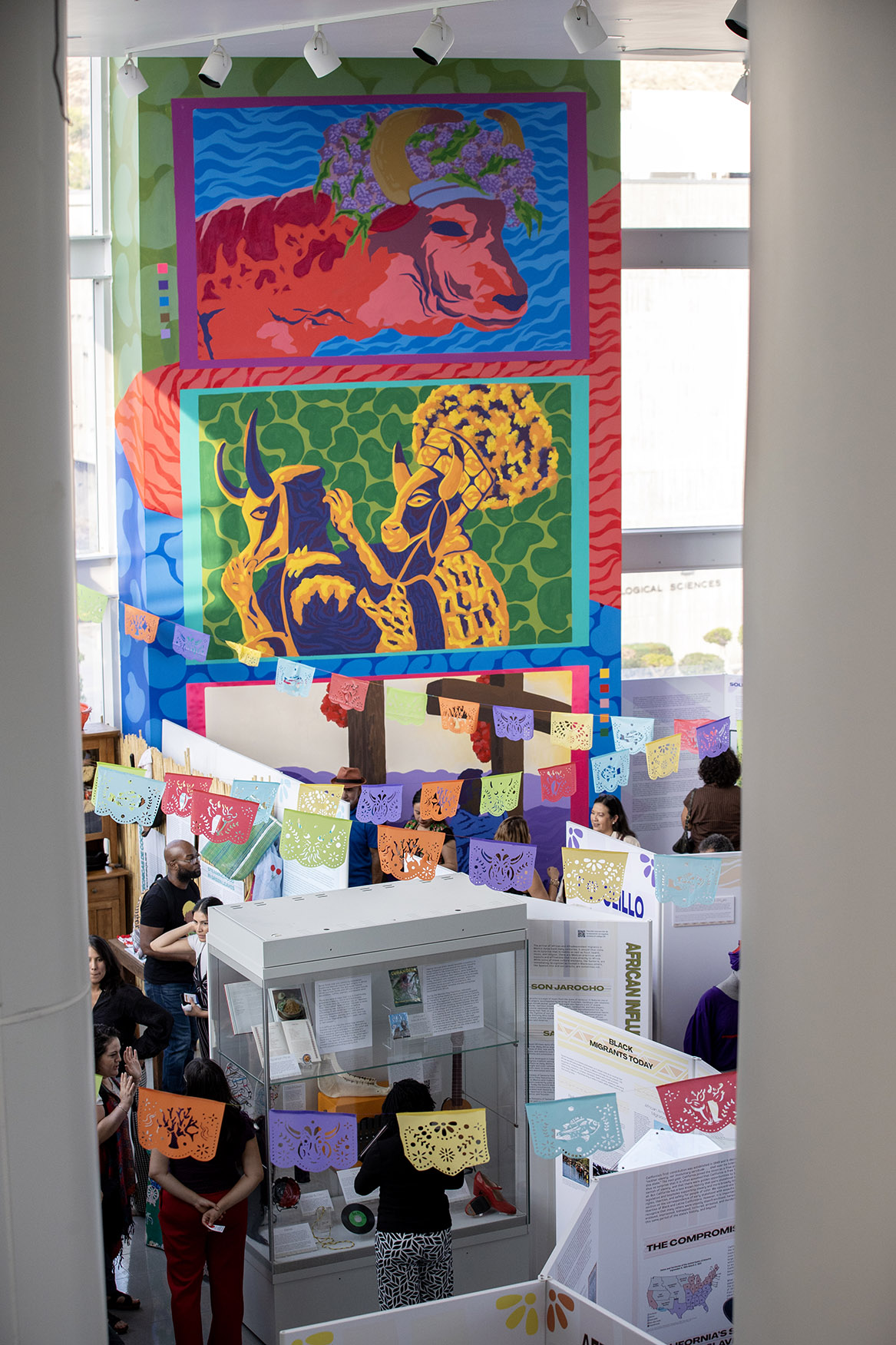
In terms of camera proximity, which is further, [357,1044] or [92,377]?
[92,377]

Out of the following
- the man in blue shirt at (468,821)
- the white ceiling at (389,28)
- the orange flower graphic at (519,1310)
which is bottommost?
the orange flower graphic at (519,1310)

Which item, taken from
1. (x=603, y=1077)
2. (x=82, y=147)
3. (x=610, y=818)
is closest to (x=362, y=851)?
(x=610, y=818)

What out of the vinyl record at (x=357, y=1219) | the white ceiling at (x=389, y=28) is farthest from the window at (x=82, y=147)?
the vinyl record at (x=357, y=1219)

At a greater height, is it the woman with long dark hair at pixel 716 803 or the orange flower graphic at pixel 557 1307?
the woman with long dark hair at pixel 716 803

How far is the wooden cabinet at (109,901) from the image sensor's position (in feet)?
24.5

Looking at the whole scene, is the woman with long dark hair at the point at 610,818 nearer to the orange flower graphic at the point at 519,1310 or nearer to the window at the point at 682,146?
the orange flower graphic at the point at 519,1310

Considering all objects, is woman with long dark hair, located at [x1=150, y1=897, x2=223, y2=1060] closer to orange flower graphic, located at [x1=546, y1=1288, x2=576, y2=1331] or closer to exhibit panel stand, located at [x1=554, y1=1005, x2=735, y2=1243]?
exhibit panel stand, located at [x1=554, y1=1005, x2=735, y2=1243]

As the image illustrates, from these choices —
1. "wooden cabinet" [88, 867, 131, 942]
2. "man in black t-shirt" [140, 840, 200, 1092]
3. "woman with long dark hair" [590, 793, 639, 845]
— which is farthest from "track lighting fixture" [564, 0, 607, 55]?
"wooden cabinet" [88, 867, 131, 942]

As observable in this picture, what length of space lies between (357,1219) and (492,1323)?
116 centimetres

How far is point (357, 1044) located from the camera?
3.71 m

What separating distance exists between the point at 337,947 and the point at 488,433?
4385 mm

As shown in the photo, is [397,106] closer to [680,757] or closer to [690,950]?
[680,757]

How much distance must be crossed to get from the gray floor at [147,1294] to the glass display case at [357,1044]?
1.15ft

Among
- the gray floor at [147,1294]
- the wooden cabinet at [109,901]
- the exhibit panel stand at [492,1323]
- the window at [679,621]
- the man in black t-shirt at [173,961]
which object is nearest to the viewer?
the exhibit panel stand at [492,1323]
